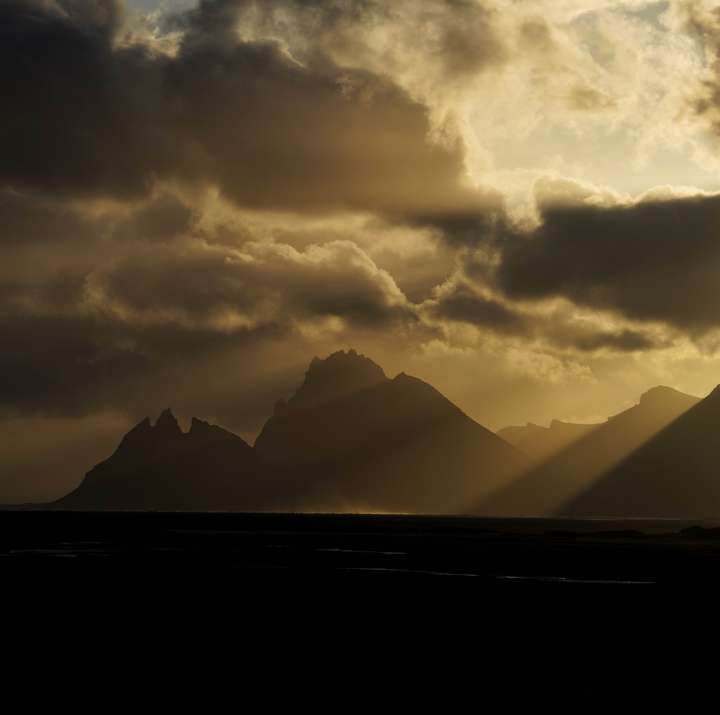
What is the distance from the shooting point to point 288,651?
40.1 metres

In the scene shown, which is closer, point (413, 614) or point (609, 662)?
point (609, 662)

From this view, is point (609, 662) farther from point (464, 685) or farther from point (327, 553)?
point (327, 553)

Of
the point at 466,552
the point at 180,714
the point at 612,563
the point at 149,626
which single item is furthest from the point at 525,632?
the point at 466,552

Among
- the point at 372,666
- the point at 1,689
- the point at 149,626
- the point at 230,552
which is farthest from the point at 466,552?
the point at 1,689

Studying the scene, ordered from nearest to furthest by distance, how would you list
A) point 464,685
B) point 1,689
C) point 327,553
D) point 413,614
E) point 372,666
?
point 1,689 < point 464,685 < point 372,666 < point 413,614 < point 327,553

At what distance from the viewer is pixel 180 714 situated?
2739cm

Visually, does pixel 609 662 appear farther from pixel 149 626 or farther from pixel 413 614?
pixel 149 626

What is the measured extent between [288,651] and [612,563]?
72.0 m

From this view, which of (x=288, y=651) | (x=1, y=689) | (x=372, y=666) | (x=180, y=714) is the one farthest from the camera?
(x=288, y=651)

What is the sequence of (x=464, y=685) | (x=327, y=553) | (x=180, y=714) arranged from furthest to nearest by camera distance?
(x=327, y=553)
(x=464, y=685)
(x=180, y=714)

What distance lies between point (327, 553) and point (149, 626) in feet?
235

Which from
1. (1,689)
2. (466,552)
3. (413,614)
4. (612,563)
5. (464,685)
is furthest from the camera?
(466,552)

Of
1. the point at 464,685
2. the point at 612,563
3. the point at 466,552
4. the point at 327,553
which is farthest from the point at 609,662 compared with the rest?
the point at 466,552

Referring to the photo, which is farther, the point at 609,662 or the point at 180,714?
the point at 609,662
